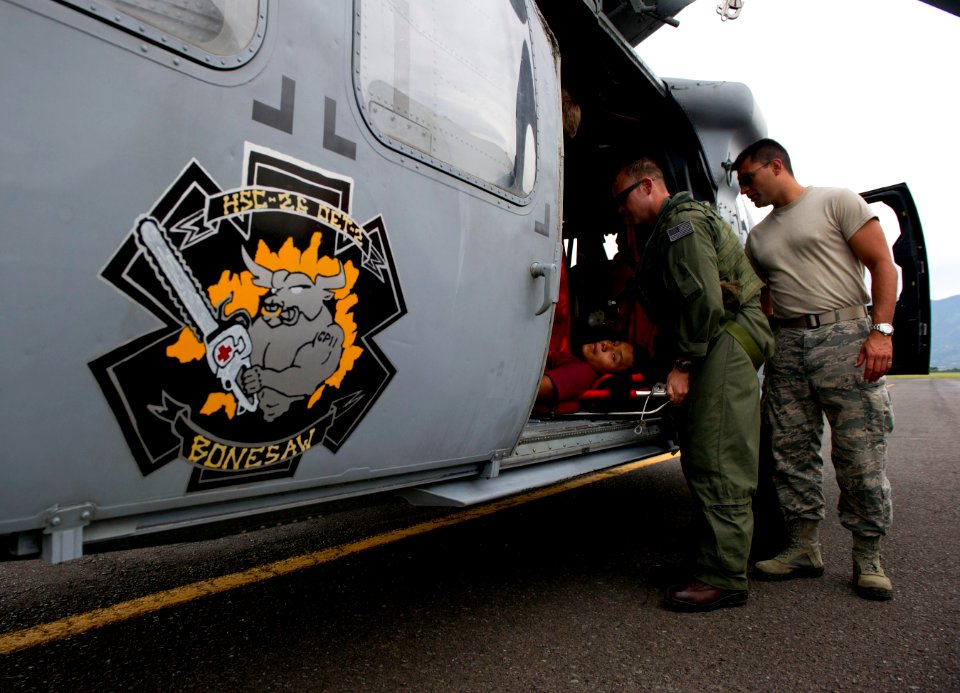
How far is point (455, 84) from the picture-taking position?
1944 mm

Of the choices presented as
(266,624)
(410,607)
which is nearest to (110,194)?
(266,624)

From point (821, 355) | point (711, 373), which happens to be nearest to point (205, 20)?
point (711, 373)

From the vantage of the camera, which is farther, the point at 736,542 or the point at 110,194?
the point at 736,542

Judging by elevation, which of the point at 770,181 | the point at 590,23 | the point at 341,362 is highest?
the point at 590,23

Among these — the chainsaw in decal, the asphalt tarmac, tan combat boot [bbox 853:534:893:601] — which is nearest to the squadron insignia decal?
the chainsaw in decal

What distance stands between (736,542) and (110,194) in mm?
2391

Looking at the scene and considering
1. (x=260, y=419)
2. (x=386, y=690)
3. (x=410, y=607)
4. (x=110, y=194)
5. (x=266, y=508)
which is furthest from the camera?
(x=410, y=607)

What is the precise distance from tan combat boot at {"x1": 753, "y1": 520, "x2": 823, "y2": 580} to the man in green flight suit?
1.35 feet

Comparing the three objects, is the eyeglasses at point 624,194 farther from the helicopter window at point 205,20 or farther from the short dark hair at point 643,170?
the helicopter window at point 205,20

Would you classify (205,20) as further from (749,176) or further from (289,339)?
(749,176)

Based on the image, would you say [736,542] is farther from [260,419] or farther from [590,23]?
[590,23]

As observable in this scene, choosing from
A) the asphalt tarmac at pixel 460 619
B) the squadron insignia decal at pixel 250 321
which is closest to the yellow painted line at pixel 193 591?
the asphalt tarmac at pixel 460 619

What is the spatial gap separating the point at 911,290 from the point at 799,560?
187 centimetres

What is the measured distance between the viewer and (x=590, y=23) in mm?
2961
